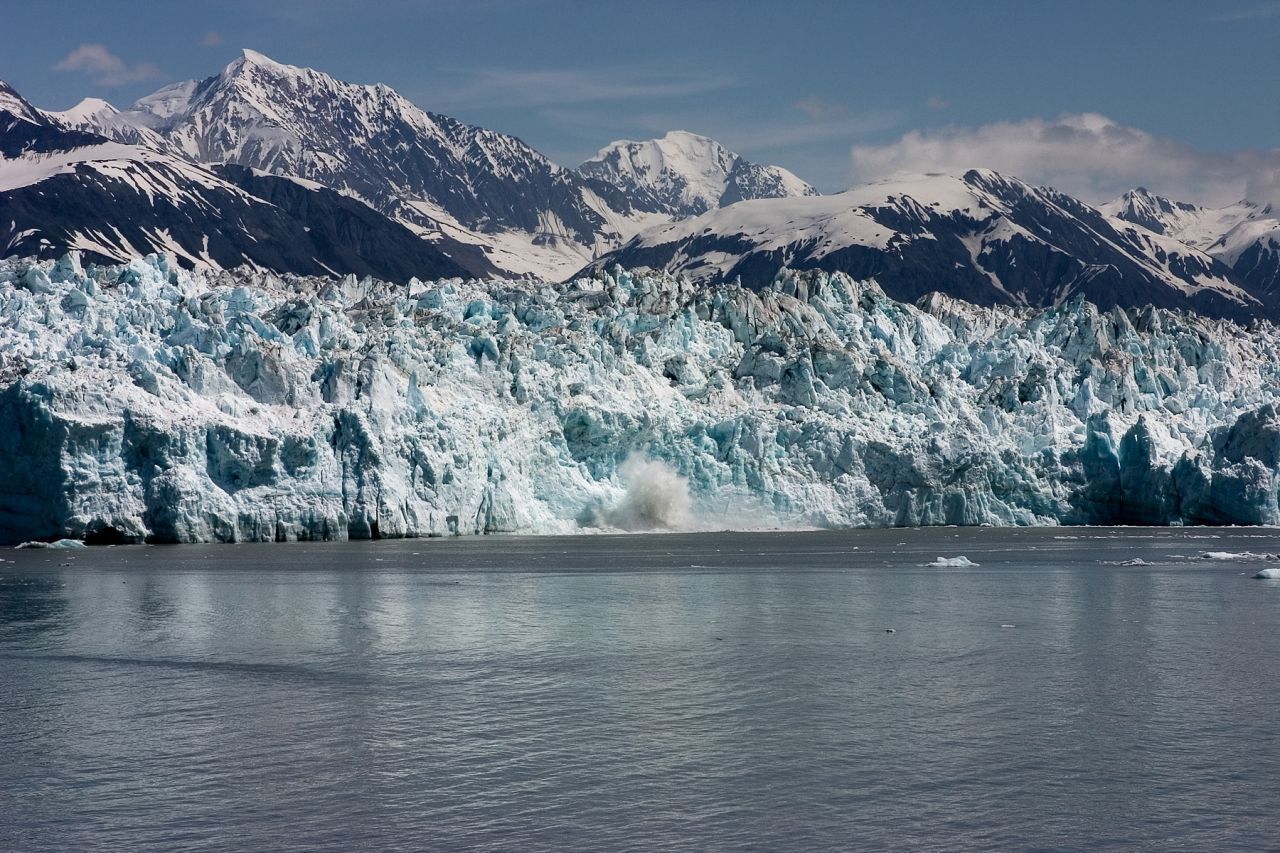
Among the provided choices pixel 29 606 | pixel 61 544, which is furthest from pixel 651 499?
pixel 29 606

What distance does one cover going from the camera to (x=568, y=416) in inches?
2386

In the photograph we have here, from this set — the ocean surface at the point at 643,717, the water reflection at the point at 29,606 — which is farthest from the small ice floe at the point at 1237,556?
the water reflection at the point at 29,606

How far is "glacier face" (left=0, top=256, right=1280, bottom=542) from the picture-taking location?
2018 inches

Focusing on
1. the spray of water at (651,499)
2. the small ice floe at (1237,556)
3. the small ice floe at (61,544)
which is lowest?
the small ice floe at (1237,556)

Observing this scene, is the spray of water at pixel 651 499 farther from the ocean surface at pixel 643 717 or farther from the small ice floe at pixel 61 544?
the ocean surface at pixel 643 717

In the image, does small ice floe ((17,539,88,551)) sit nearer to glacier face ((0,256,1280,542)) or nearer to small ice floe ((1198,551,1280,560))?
glacier face ((0,256,1280,542))

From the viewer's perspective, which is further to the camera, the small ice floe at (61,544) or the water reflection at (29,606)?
the small ice floe at (61,544)

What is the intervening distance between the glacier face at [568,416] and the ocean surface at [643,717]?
1657 centimetres

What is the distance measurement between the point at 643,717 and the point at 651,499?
45.0 m

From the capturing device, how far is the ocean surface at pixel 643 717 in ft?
42.9

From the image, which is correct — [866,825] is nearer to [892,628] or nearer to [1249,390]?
[892,628]

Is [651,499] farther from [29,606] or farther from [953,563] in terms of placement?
[29,606]

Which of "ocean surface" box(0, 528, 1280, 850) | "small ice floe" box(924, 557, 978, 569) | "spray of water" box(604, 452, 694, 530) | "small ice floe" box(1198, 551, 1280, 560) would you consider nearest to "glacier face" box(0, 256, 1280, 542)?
"spray of water" box(604, 452, 694, 530)

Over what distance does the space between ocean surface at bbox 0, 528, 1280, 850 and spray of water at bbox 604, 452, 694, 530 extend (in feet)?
85.6
